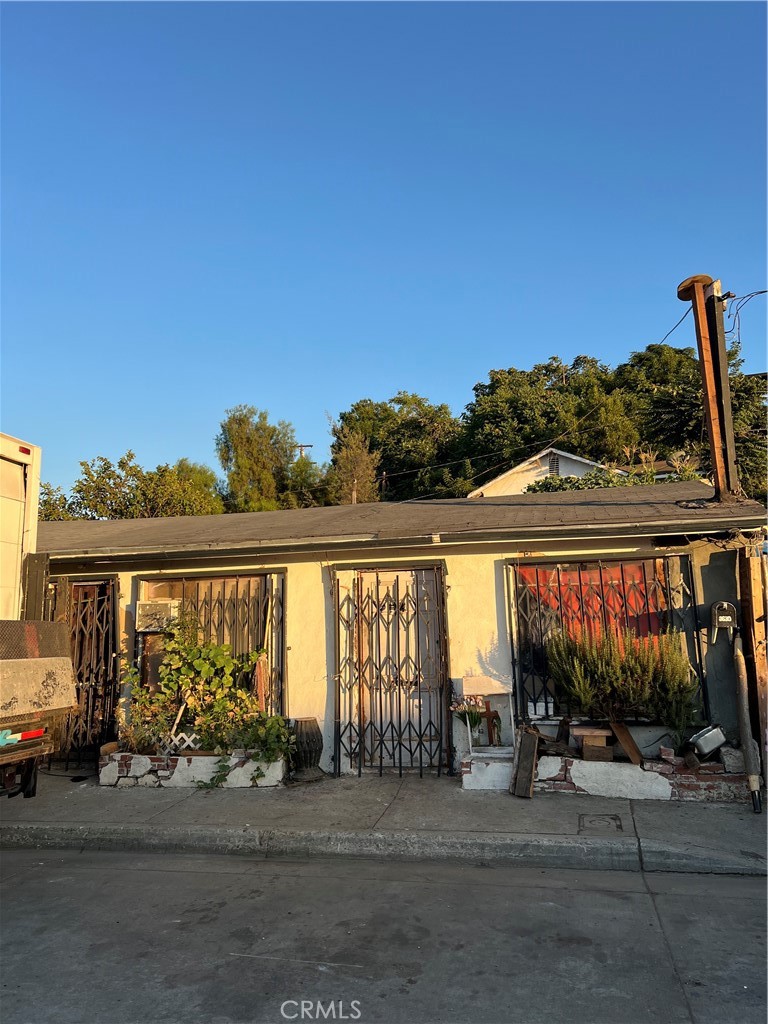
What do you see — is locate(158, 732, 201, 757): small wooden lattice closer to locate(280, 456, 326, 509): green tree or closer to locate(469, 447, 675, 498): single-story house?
locate(469, 447, 675, 498): single-story house

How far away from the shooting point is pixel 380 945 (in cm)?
437

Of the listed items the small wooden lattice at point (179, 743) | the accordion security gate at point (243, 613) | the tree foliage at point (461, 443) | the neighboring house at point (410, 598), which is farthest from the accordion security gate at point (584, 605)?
the tree foliage at point (461, 443)

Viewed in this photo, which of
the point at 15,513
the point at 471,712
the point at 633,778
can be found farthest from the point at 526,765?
the point at 15,513

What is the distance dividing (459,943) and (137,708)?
5.30 m

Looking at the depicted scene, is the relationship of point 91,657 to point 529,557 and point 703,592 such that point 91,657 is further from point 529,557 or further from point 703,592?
point 703,592

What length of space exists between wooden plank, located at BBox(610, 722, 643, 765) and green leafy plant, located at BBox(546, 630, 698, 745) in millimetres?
84

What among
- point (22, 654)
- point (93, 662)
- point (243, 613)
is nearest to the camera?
point (22, 654)

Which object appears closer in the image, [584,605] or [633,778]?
[633,778]

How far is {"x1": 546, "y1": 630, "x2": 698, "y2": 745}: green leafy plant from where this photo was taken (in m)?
7.16

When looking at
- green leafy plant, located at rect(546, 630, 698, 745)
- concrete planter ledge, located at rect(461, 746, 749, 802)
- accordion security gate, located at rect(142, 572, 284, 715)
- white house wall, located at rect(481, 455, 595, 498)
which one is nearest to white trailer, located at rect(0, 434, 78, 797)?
accordion security gate, located at rect(142, 572, 284, 715)

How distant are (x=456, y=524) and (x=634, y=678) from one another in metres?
2.41

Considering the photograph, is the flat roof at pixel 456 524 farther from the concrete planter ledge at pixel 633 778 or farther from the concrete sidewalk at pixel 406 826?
the concrete sidewalk at pixel 406 826

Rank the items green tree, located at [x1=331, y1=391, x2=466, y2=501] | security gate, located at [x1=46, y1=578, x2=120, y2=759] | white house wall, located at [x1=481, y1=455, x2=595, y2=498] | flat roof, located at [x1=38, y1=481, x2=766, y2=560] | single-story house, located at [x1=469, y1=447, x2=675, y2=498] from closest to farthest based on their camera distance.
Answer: flat roof, located at [x1=38, y1=481, x2=766, y2=560]
security gate, located at [x1=46, y1=578, x2=120, y2=759]
single-story house, located at [x1=469, y1=447, x2=675, y2=498]
white house wall, located at [x1=481, y1=455, x2=595, y2=498]
green tree, located at [x1=331, y1=391, x2=466, y2=501]

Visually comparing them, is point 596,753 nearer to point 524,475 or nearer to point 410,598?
point 410,598
